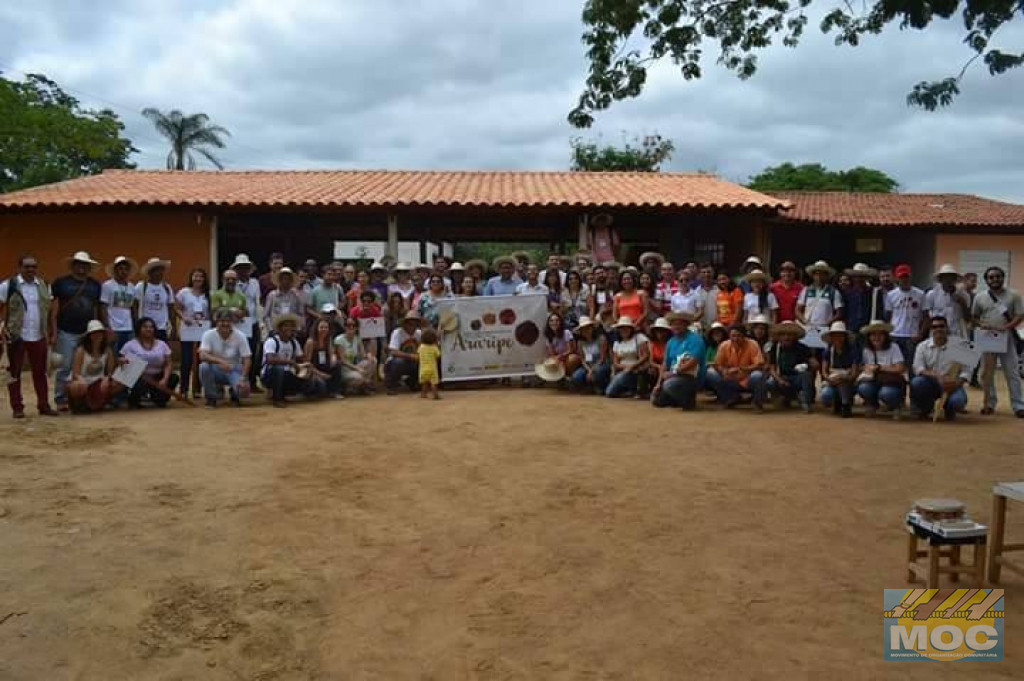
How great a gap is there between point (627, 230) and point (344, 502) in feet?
38.9

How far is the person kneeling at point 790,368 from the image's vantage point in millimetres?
8445

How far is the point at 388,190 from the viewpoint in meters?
14.2

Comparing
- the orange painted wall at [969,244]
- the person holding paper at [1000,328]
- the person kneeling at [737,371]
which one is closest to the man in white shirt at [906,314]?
the person holding paper at [1000,328]

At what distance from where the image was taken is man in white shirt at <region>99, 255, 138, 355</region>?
8.54 m

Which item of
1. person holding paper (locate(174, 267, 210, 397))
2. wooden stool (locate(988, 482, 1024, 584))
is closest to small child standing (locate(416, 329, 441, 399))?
person holding paper (locate(174, 267, 210, 397))

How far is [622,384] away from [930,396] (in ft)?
10.3

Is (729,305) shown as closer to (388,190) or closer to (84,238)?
(388,190)

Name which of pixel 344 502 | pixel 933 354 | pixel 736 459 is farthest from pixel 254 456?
pixel 933 354

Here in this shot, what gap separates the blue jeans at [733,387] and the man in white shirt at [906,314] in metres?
1.94

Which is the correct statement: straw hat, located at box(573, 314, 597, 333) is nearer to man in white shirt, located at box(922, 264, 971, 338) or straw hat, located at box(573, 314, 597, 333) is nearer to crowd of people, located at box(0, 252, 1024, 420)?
crowd of people, located at box(0, 252, 1024, 420)

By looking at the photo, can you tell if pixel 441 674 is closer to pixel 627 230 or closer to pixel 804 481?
pixel 804 481

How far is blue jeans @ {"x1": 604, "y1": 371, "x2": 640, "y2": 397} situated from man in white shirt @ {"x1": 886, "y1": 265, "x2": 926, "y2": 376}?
2.99 meters

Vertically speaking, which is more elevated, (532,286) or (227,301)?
(532,286)

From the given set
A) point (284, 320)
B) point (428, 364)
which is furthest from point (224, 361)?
point (428, 364)
